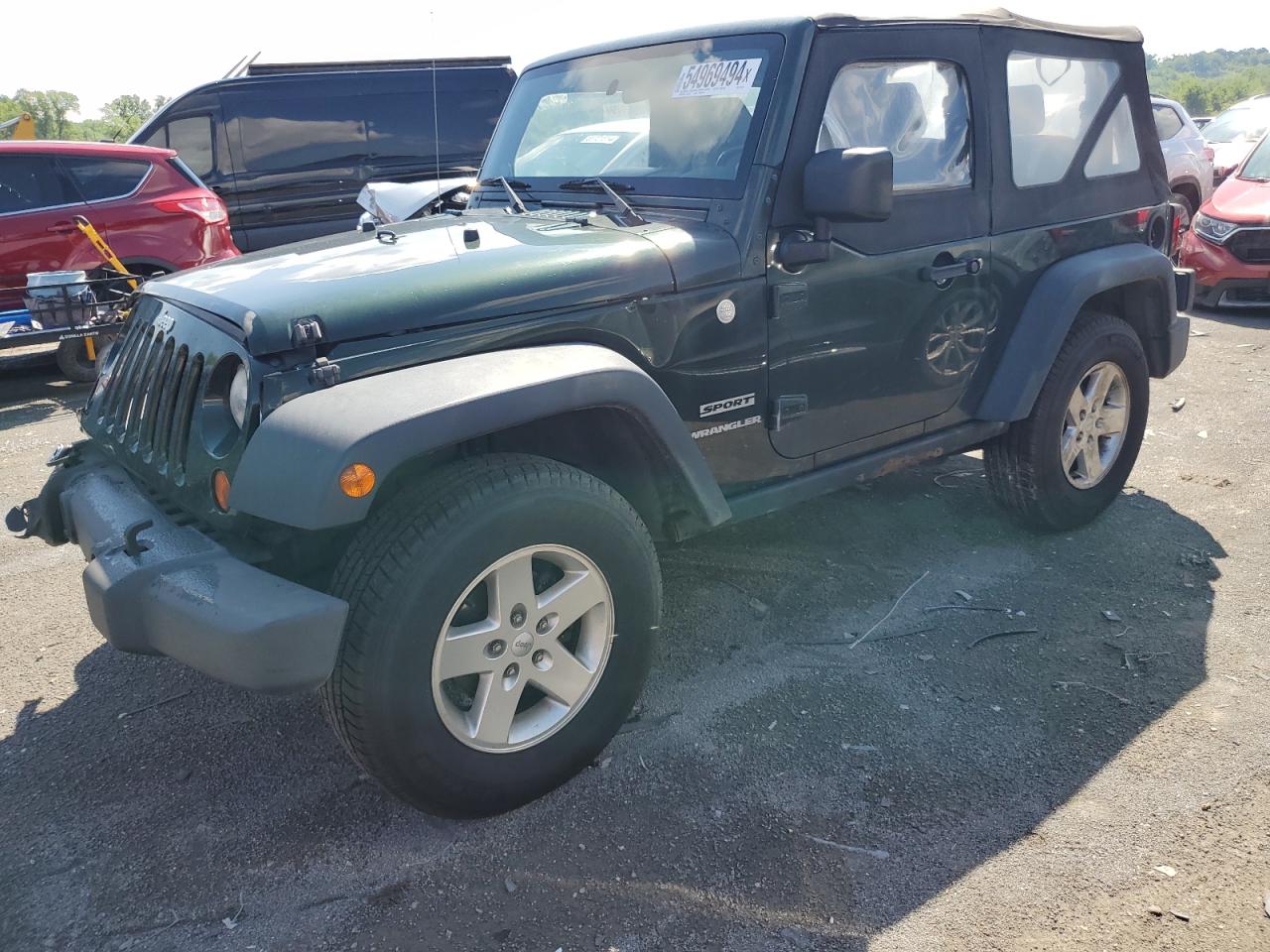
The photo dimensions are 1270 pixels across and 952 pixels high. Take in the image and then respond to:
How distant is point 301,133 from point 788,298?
284 inches

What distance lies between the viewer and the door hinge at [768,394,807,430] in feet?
10.5

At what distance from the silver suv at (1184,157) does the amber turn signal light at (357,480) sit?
11026 mm

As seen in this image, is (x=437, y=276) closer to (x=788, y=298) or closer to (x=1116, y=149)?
(x=788, y=298)

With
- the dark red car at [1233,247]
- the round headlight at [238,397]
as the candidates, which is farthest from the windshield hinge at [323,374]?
the dark red car at [1233,247]

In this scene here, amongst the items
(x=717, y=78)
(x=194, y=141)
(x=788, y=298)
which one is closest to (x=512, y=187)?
(x=717, y=78)

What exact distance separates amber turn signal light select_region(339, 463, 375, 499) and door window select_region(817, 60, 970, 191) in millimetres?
1792

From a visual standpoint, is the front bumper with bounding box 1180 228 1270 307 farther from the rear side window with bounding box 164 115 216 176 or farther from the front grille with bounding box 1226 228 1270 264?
the rear side window with bounding box 164 115 216 176

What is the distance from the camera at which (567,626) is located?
272 centimetres

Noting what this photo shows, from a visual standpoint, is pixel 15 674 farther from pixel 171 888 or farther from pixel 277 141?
pixel 277 141

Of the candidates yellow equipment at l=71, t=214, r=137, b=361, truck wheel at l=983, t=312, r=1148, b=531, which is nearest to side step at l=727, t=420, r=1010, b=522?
truck wheel at l=983, t=312, r=1148, b=531

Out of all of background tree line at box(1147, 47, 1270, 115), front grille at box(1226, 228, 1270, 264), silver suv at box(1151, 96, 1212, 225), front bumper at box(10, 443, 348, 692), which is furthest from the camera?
background tree line at box(1147, 47, 1270, 115)

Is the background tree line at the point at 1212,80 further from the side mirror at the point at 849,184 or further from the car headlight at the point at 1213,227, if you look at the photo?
the side mirror at the point at 849,184

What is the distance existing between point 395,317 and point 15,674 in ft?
6.67

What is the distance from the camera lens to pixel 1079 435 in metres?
4.23
